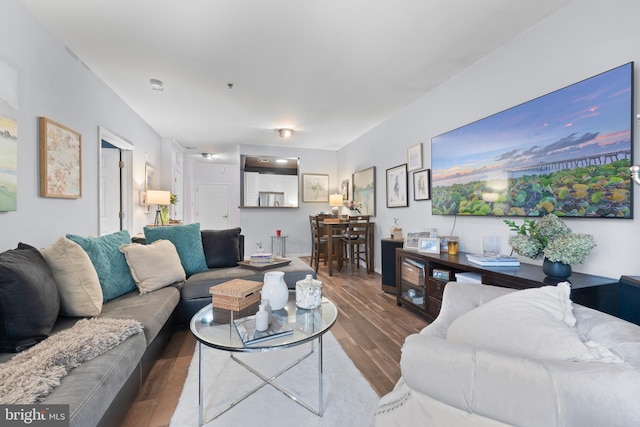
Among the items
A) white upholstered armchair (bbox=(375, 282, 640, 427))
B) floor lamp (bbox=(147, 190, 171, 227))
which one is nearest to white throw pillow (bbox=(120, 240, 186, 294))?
white upholstered armchair (bbox=(375, 282, 640, 427))

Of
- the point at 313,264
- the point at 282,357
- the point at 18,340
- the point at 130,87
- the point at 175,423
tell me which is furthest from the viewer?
the point at 313,264

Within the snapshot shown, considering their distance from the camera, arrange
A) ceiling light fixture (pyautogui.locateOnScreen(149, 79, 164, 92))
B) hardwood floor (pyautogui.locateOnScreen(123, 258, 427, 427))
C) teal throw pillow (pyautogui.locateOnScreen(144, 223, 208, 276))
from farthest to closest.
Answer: ceiling light fixture (pyautogui.locateOnScreen(149, 79, 164, 92))
teal throw pillow (pyautogui.locateOnScreen(144, 223, 208, 276))
hardwood floor (pyautogui.locateOnScreen(123, 258, 427, 427))

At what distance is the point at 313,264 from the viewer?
5.22m

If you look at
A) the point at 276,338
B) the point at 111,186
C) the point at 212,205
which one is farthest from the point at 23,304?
the point at 212,205

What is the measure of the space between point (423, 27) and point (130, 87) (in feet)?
10.3

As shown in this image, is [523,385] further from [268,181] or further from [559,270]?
[268,181]

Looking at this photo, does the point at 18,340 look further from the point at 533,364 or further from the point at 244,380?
the point at 533,364

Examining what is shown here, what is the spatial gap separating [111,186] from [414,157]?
4118 mm

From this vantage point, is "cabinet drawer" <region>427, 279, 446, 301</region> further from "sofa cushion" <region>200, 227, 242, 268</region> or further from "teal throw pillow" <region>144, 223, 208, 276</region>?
"teal throw pillow" <region>144, 223, 208, 276</region>

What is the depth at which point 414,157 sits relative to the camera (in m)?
3.54

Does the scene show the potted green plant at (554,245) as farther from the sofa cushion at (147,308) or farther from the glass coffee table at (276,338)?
the sofa cushion at (147,308)

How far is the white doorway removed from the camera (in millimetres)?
7684

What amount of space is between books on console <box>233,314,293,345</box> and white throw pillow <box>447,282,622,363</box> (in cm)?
78

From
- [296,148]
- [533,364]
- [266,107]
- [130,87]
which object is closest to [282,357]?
[533,364]
